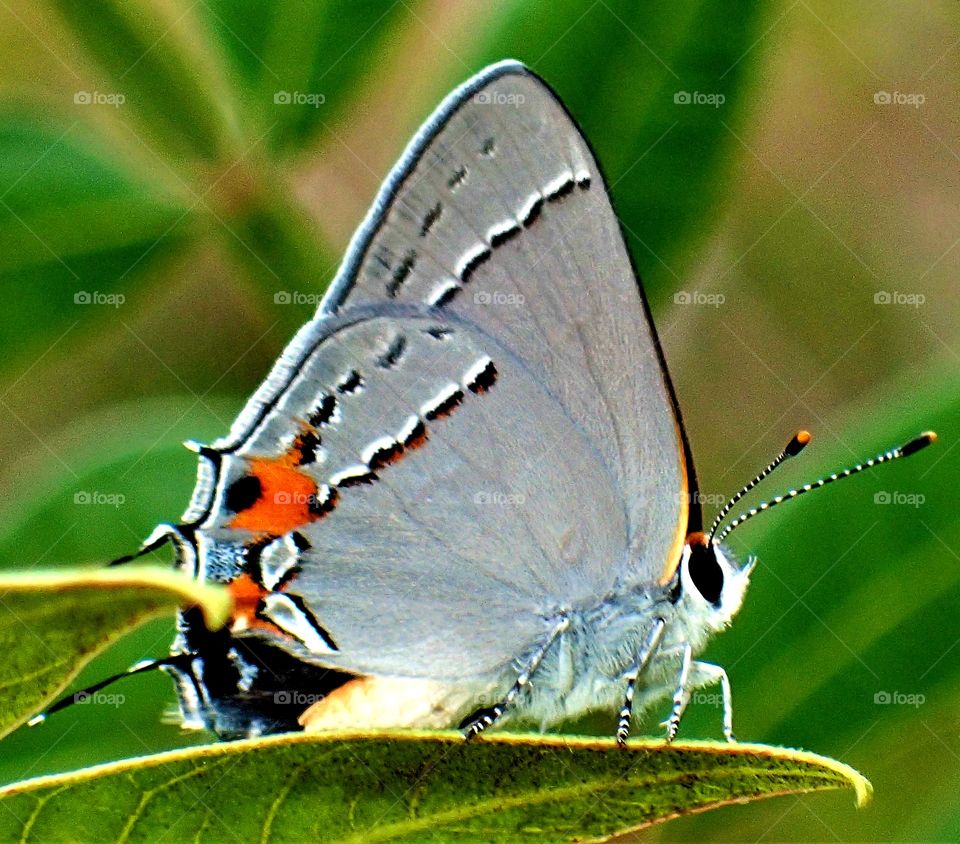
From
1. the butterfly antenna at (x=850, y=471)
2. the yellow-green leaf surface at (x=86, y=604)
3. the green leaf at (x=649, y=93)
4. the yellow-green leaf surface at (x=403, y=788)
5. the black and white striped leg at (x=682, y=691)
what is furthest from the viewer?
the green leaf at (x=649, y=93)

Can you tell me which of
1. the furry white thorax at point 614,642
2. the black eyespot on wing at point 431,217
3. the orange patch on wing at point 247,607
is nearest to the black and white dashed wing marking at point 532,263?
the black eyespot on wing at point 431,217

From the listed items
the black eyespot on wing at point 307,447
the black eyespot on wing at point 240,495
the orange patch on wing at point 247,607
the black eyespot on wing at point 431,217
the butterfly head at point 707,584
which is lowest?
the orange patch on wing at point 247,607

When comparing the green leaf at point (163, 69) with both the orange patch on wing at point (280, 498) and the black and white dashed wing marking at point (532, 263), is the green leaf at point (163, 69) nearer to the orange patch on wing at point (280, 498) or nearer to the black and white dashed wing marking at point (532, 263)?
the black and white dashed wing marking at point (532, 263)

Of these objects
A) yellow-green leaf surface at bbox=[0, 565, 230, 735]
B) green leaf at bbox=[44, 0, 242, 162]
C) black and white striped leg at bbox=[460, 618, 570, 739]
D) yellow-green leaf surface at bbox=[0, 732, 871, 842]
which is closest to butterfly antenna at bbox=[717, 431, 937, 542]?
black and white striped leg at bbox=[460, 618, 570, 739]

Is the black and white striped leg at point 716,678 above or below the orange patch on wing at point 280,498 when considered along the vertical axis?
above

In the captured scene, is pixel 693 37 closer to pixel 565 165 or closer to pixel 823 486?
pixel 565 165

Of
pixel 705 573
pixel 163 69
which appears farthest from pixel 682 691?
pixel 163 69

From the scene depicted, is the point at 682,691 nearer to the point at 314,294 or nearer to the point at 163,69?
the point at 314,294

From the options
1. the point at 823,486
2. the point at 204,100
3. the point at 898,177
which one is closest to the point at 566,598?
the point at 823,486
